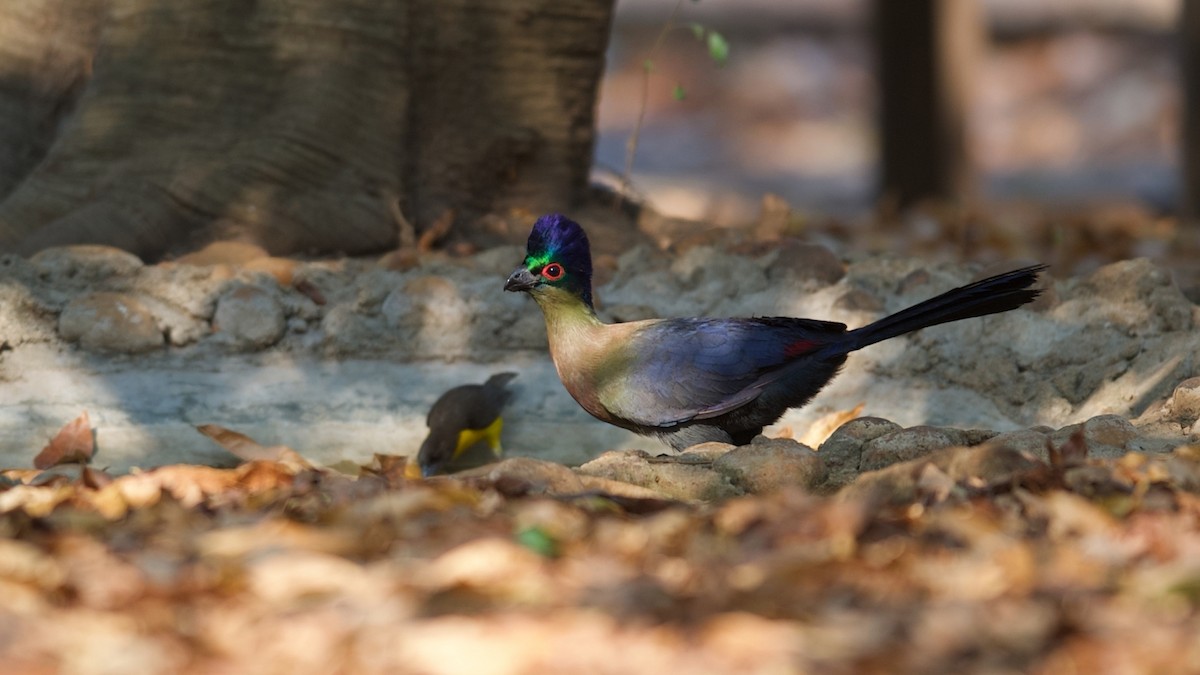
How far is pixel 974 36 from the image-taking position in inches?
372

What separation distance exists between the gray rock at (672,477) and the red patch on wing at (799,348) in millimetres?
690

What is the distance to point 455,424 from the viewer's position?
4.23 metres

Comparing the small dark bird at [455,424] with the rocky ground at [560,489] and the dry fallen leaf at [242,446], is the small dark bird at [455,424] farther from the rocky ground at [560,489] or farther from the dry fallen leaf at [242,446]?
the dry fallen leaf at [242,446]

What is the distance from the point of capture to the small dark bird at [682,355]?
3.85 metres

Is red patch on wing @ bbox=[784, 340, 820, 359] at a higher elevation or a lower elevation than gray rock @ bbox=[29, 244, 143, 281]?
higher

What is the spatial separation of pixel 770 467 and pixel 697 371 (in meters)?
0.71

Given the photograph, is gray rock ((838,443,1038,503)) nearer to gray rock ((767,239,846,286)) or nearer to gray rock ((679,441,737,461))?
gray rock ((679,441,737,461))

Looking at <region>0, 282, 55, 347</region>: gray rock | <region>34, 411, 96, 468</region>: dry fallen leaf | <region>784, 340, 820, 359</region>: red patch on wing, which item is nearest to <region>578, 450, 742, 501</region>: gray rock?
<region>784, 340, 820, 359</region>: red patch on wing

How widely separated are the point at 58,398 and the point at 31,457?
221 millimetres

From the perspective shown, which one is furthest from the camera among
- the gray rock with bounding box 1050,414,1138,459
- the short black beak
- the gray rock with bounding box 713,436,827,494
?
the short black beak

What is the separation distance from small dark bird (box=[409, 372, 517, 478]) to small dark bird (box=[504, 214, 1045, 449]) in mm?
397

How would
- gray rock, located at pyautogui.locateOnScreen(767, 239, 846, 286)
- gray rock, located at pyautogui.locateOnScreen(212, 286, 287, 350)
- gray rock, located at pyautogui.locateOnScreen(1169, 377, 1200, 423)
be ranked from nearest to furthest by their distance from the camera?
gray rock, located at pyautogui.locateOnScreen(1169, 377, 1200, 423), gray rock, located at pyautogui.locateOnScreen(212, 286, 287, 350), gray rock, located at pyautogui.locateOnScreen(767, 239, 846, 286)

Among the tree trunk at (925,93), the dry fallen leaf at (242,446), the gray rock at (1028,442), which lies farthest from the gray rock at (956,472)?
the tree trunk at (925,93)

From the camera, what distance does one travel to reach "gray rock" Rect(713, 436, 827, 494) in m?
3.15
